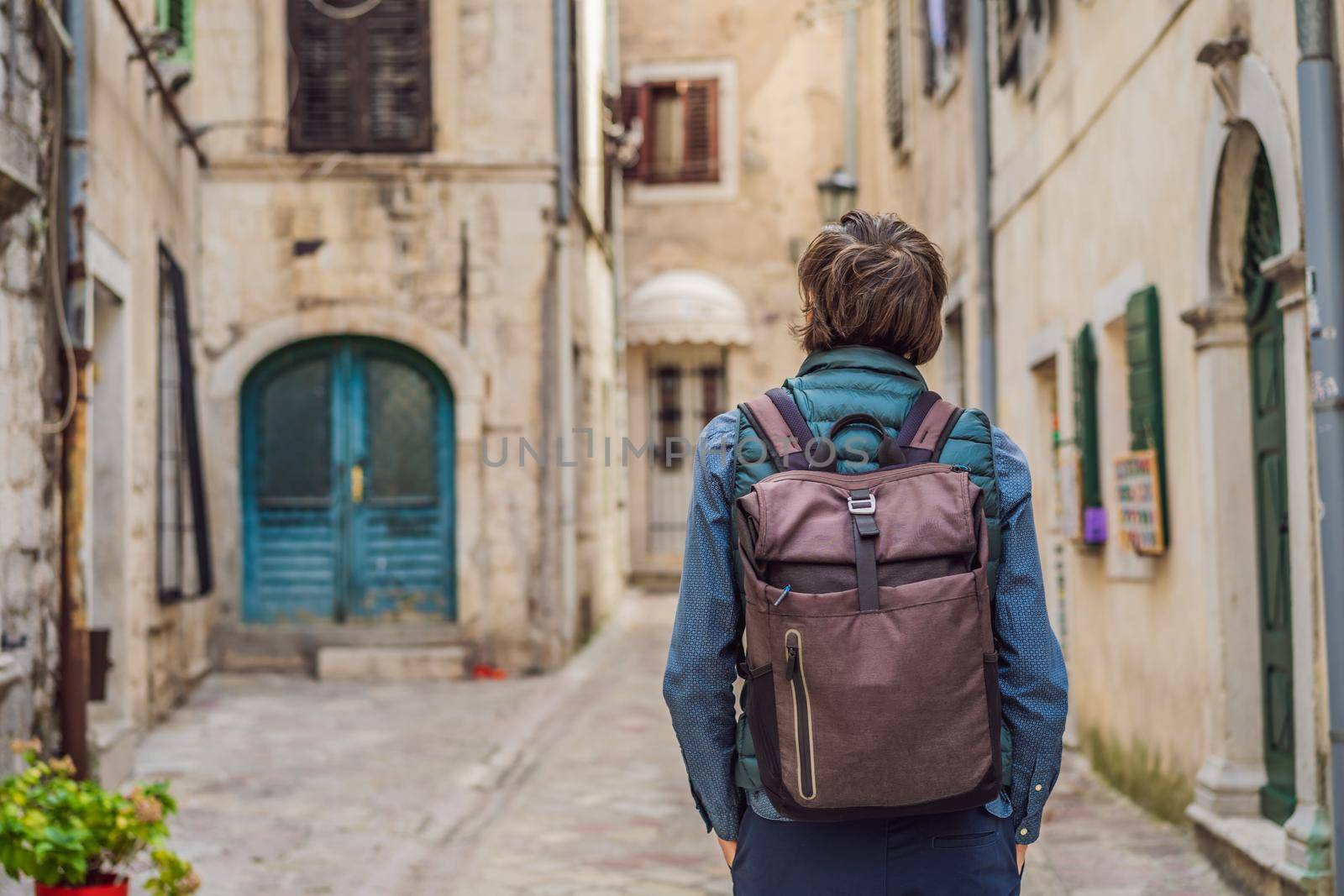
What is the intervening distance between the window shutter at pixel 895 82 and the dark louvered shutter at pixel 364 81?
4347mm

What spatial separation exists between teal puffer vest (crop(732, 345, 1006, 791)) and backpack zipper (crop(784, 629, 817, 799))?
0.15 meters

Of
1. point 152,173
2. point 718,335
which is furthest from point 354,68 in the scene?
point 718,335

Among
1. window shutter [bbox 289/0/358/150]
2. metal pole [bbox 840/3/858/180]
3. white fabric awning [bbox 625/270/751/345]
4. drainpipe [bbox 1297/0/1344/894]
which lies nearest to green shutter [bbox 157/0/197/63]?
window shutter [bbox 289/0/358/150]

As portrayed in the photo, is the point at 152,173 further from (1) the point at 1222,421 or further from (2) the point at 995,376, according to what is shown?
(1) the point at 1222,421

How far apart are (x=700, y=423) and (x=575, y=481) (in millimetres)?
5927

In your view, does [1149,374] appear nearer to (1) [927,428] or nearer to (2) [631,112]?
(1) [927,428]

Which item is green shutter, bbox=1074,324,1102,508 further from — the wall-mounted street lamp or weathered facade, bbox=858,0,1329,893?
the wall-mounted street lamp

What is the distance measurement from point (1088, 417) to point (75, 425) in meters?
4.64

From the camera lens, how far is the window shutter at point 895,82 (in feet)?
46.1

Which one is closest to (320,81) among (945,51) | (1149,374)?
(945,51)

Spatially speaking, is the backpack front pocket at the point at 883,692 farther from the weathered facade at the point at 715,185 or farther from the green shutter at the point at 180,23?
the weathered facade at the point at 715,185

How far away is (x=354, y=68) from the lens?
40.3ft

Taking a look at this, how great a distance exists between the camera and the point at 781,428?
2.20 metres

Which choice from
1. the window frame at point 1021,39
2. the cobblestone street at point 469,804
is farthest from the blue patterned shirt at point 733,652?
the window frame at point 1021,39
